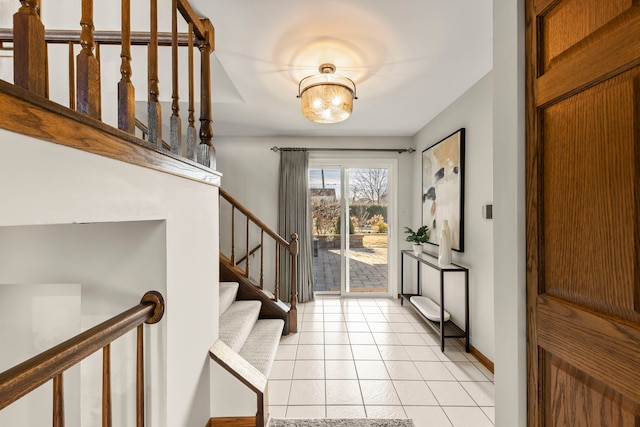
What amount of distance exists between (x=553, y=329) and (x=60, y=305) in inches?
69.3

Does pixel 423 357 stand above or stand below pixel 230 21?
below

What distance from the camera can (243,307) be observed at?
9.37ft

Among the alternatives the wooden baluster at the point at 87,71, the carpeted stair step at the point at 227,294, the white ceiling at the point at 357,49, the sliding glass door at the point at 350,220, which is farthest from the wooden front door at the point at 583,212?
the sliding glass door at the point at 350,220

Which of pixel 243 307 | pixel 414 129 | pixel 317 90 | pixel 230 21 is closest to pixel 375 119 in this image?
pixel 414 129

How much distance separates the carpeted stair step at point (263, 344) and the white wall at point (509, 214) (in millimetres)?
1622

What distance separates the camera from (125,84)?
908mm

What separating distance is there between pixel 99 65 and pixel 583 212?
1391mm

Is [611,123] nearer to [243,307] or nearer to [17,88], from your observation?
[17,88]

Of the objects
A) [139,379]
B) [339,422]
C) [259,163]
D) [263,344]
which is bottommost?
[339,422]

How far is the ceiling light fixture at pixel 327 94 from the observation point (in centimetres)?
230

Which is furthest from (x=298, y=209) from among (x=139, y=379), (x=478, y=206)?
(x=139, y=379)

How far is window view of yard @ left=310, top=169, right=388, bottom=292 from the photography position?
4.53 m

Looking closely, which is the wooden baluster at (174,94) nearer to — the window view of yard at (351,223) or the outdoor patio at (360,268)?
the window view of yard at (351,223)

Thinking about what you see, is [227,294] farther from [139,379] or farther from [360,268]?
[360,268]
